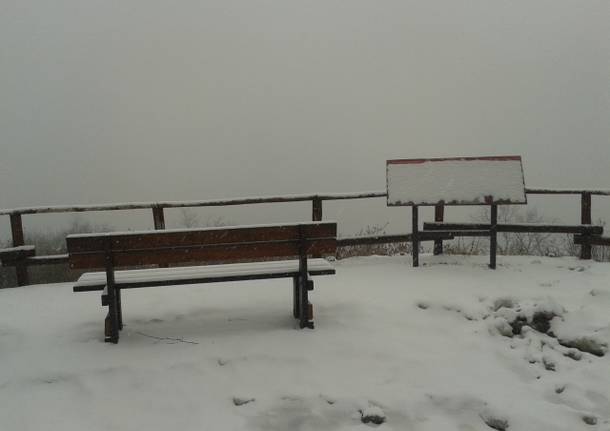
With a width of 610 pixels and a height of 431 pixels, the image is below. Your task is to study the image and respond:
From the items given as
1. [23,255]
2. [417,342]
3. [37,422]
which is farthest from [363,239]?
[37,422]

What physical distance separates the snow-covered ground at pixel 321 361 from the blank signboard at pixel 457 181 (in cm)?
140

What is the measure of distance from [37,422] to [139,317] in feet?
6.56

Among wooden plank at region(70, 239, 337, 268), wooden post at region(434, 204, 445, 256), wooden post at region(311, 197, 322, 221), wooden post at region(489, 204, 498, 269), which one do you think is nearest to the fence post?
wooden plank at region(70, 239, 337, 268)

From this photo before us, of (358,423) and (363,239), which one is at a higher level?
(363,239)

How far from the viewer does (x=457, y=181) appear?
7.77m

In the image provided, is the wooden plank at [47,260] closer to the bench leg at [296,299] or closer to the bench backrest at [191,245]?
the bench backrest at [191,245]

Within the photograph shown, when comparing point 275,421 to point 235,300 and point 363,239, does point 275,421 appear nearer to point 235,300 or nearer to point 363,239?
point 235,300

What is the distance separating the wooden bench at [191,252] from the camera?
4906 millimetres

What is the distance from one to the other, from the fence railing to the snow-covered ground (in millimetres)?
1628

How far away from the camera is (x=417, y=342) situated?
16.2 feet

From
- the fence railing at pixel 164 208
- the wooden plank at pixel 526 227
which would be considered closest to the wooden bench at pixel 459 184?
the wooden plank at pixel 526 227

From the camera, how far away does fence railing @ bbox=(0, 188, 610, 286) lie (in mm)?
8055

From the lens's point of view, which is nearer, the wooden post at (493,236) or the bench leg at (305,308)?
the bench leg at (305,308)

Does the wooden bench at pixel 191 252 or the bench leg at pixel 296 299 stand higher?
the wooden bench at pixel 191 252
